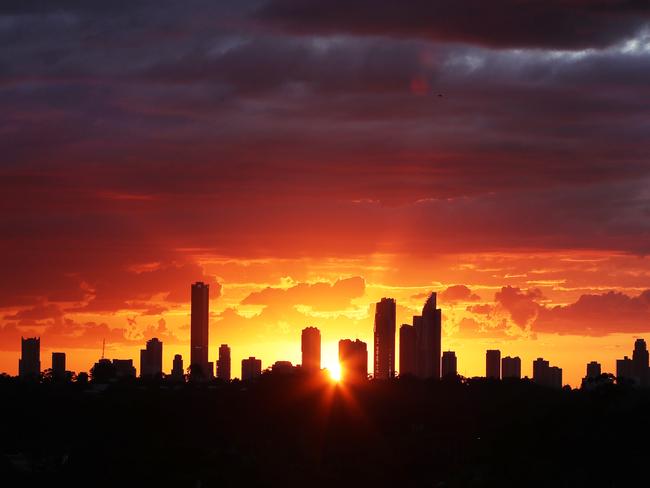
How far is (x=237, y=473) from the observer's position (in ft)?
449

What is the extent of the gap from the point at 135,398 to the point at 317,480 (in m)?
47.1

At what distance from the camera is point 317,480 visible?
5477 inches

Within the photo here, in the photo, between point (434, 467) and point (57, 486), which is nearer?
point (57, 486)

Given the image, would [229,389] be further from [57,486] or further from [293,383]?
[57,486]

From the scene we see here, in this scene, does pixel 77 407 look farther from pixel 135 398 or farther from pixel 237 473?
pixel 237 473

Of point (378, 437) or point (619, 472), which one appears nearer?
point (619, 472)

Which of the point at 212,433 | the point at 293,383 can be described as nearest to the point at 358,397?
the point at 293,383

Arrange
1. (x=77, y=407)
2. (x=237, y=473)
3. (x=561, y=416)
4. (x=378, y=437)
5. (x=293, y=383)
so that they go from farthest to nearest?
1. (x=293, y=383)
2. (x=77, y=407)
3. (x=378, y=437)
4. (x=561, y=416)
5. (x=237, y=473)

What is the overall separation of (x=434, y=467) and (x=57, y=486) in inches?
1704

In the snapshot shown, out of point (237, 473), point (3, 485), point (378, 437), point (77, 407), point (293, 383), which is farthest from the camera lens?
point (293, 383)

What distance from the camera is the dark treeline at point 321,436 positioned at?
132 meters

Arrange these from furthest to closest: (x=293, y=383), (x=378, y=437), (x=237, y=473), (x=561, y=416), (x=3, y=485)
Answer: (x=293, y=383)
(x=378, y=437)
(x=561, y=416)
(x=237, y=473)
(x=3, y=485)

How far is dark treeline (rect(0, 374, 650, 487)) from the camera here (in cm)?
13250

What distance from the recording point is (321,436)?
530 ft
